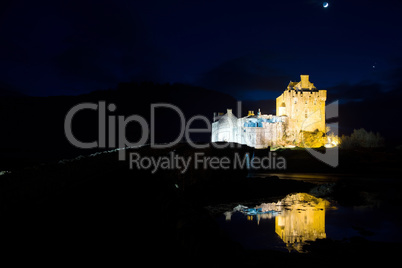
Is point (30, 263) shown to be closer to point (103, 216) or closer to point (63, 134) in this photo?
point (103, 216)

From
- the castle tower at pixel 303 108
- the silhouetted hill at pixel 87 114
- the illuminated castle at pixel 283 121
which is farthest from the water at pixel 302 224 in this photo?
the silhouetted hill at pixel 87 114

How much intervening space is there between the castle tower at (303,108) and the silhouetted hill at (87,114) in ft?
179

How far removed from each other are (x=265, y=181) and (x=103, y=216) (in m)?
25.2

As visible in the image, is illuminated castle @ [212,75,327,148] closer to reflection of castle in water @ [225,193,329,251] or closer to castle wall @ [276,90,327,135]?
castle wall @ [276,90,327,135]

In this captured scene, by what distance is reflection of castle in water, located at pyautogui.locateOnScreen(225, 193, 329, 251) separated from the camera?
1497 cm

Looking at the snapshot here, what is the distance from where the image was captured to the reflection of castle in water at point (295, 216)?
589 inches

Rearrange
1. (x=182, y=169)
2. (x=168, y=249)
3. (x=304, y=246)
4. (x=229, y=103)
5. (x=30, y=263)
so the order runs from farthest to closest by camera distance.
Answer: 1. (x=229, y=103)
2. (x=182, y=169)
3. (x=304, y=246)
4. (x=168, y=249)
5. (x=30, y=263)

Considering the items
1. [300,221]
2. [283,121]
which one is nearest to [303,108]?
[283,121]

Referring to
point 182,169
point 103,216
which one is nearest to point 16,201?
point 103,216

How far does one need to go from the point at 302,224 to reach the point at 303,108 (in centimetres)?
4941

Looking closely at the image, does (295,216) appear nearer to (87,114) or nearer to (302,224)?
(302,224)

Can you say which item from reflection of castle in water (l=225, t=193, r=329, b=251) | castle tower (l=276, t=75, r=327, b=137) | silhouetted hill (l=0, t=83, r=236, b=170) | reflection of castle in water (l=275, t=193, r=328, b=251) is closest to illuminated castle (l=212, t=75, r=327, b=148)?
castle tower (l=276, t=75, r=327, b=137)

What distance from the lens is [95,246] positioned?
6.14 m

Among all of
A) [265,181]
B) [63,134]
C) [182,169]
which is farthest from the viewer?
[63,134]
